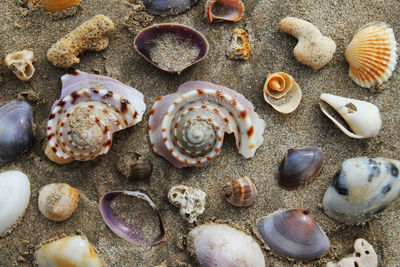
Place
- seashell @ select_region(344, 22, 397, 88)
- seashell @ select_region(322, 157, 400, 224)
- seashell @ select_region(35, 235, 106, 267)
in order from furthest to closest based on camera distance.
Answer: seashell @ select_region(344, 22, 397, 88) < seashell @ select_region(322, 157, 400, 224) < seashell @ select_region(35, 235, 106, 267)

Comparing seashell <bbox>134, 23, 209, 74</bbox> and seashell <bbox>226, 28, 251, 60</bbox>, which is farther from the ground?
seashell <bbox>226, 28, 251, 60</bbox>

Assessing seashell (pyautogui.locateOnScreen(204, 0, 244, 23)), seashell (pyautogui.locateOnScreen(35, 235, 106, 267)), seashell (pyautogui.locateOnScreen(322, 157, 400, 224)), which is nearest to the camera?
seashell (pyautogui.locateOnScreen(35, 235, 106, 267))

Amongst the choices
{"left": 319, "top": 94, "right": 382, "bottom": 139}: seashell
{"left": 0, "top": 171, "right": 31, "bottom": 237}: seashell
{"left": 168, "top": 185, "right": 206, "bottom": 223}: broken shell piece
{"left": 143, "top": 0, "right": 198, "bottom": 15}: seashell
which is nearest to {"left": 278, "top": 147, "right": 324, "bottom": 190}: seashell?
{"left": 319, "top": 94, "right": 382, "bottom": 139}: seashell

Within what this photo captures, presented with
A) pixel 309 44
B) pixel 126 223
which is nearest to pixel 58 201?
pixel 126 223

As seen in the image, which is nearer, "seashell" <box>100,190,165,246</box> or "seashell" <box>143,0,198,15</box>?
"seashell" <box>100,190,165,246</box>

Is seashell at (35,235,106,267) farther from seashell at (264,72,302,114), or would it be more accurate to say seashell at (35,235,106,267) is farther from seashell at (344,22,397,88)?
seashell at (344,22,397,88)

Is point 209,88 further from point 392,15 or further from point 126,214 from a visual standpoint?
point 392,15
